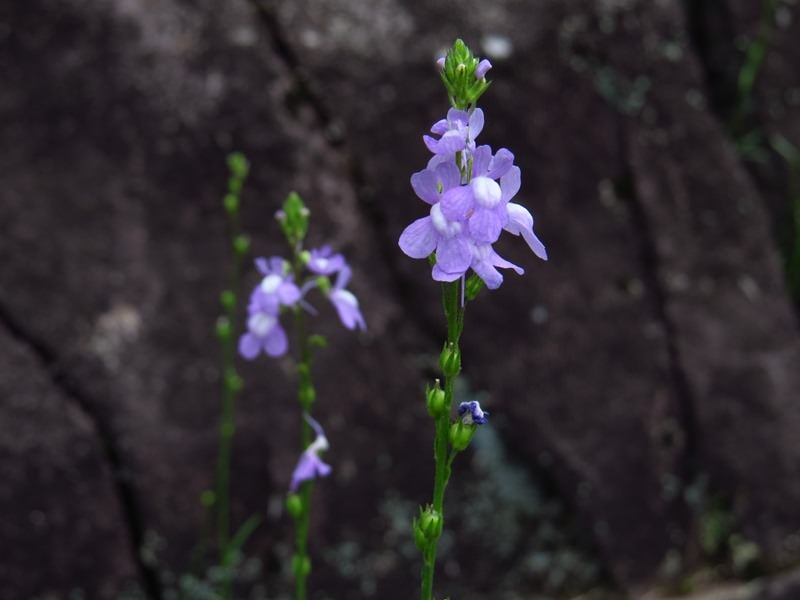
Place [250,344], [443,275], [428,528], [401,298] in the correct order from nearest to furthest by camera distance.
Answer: [443,275] < [428,528] < [250,344] < [401,298]

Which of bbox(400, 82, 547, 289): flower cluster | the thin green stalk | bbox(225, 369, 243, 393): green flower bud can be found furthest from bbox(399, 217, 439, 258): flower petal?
the thin green stalk

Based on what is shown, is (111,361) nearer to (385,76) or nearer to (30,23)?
(30,23)

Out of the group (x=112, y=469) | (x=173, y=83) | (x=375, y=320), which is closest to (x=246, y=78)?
A: (x=173, y=83)

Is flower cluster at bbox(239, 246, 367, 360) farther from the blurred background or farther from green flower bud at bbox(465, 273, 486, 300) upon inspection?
the blurred background

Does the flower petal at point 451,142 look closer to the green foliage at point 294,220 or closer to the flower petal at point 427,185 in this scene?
the flower petal at point 427,185

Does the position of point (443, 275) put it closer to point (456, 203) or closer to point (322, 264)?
point (456, 203)

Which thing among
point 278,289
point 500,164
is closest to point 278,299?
point 278,289
